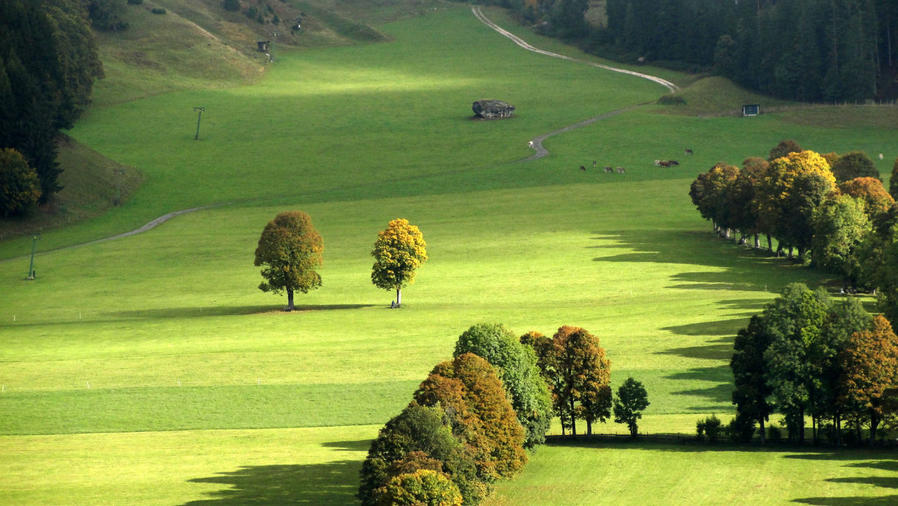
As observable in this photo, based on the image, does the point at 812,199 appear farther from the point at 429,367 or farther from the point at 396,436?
the point at 396,436

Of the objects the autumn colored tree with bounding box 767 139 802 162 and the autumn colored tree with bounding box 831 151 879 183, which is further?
the autumn colored tree with bounding box 767 139 802 162

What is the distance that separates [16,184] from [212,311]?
5660 cm

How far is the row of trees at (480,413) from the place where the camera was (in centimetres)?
5409

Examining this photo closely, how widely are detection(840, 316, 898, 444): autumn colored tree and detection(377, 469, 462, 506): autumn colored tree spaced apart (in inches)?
1118

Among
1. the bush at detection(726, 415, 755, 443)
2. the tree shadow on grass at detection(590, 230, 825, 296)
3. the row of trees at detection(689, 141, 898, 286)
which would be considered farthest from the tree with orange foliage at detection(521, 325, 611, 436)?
the row of trees at detection(689, 141, 898, 286)

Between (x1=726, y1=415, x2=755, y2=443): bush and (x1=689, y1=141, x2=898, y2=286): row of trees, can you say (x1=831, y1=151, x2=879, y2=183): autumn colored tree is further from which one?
(x1=726, y1=415, x2=755, y2=443): bush

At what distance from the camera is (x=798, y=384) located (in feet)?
233

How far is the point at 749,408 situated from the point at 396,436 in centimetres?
2516

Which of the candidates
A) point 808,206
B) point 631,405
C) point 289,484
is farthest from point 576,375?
point 808,206

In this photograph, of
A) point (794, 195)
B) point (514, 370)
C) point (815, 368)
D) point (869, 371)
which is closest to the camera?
point (514, 370)

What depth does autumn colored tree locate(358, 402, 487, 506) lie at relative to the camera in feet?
180

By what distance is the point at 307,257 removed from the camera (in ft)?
379

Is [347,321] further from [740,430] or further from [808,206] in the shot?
[808,206]

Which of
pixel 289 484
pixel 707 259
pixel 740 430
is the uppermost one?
pixel 707 259
